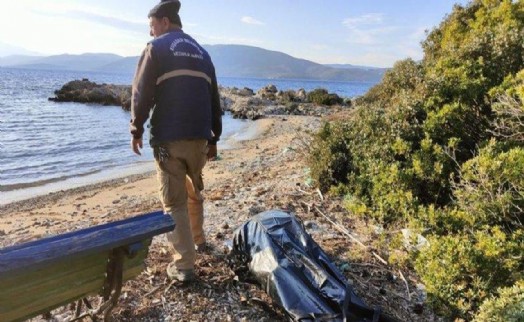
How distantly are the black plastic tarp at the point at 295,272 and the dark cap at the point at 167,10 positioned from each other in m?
2.12

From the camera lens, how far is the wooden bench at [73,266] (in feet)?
7.59

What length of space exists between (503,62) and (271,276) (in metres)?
6.11

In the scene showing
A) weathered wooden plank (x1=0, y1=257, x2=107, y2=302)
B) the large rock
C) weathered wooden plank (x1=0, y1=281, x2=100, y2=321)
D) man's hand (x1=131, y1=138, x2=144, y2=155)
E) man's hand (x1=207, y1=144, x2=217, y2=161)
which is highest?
man's hand (x1=131, y1=138, x2=144, y2=155)

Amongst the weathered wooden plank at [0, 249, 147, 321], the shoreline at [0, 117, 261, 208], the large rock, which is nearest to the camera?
the weathered wooden plank at [0, 249, 147, 321]

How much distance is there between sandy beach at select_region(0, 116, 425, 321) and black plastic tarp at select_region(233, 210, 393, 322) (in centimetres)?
27

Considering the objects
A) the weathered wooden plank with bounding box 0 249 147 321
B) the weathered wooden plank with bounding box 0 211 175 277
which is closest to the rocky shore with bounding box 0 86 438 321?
the weathered wooden plank with bounding box 0 249 147 321

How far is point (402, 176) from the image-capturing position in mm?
5824

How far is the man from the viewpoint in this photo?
12.4 feet

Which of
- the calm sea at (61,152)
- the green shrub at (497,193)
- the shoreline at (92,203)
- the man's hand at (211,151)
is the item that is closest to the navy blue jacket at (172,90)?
the man's hand at (211,151)

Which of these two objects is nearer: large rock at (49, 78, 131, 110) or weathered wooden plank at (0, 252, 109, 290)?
weathered wooden plank at (0, 252, 109, 290)

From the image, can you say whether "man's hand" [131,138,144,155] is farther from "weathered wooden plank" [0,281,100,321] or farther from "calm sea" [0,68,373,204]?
"calm sea" [0,68,373,204]

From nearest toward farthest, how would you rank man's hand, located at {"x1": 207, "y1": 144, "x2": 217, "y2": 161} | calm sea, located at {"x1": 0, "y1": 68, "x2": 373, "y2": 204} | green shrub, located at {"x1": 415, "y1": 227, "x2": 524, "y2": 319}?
green shrub, located at {"x1": 415, "y1": 227, "x2": 524, "y2": 319}, man's hand, located at {"x1": 207, "y1": 144, "x2": 217, "y2": 161}, calm sea, located at {"x1": 0, "y1": 68, "x2": 373, "y2": 204}

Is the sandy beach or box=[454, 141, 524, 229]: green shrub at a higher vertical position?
box=[454, 141, 524, 229]: green shrub

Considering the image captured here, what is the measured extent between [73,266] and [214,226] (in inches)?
126
